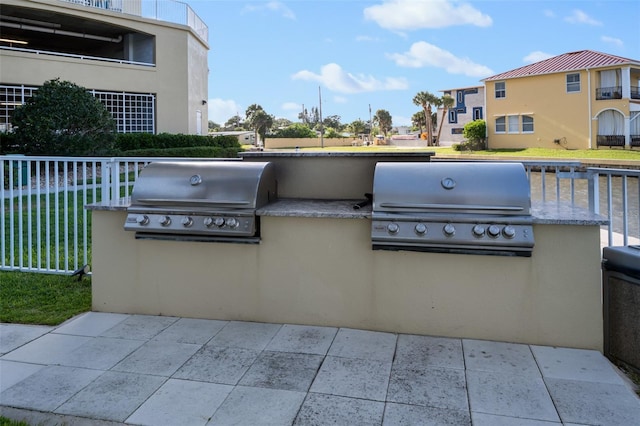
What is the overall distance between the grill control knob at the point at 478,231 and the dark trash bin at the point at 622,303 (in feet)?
2.71

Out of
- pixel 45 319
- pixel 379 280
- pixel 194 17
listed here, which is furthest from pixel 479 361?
pixel 194 17

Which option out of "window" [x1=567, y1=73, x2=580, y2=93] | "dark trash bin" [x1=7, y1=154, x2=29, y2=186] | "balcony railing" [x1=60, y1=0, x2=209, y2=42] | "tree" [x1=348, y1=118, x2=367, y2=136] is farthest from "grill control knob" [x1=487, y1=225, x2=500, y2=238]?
"tree" [x1=348, y1=118, x2=367, y2=136]

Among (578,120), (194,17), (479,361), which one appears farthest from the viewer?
(578,120)

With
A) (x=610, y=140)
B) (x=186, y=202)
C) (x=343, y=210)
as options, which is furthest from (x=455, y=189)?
(x=610, y=140)

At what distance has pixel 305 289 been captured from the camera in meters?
3.62

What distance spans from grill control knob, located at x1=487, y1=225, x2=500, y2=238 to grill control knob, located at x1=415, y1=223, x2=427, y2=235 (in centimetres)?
40

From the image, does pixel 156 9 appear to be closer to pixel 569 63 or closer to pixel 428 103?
pixel 569 63

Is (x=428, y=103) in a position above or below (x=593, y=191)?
above

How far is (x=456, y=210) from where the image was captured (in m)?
3.09

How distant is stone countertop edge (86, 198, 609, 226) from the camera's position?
309 centimetres

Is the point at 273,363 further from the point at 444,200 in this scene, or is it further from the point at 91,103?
the point at 91,103

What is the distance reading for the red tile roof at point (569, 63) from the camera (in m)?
30.4

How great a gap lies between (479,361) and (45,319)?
3.30 metres

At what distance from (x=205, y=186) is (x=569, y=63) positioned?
116 feet
